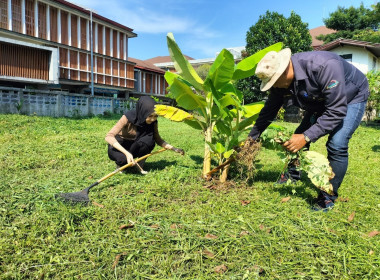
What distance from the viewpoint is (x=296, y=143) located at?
8.75 feet

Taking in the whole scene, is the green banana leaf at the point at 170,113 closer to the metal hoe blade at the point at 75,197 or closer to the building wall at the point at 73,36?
the metal hoe blade at the point at 75,197

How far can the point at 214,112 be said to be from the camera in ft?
12.4

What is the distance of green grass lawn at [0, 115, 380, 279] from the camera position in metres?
1.96

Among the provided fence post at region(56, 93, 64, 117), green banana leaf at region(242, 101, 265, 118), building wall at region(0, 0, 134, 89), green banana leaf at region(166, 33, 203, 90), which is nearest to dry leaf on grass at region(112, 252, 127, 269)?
green banana leaf at region(166, 33, 203, 90)

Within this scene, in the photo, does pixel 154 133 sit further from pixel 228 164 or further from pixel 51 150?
pixel 51 150

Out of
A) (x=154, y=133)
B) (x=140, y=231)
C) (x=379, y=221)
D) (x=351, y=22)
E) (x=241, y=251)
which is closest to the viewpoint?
(x=241, y=251)

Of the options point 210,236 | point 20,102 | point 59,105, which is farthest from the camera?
point 59,105

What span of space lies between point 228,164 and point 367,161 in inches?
137

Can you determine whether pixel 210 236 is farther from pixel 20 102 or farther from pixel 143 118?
pixel 20 102

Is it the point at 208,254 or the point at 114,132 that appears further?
the point at 114,132

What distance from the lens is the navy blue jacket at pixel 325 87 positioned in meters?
2.48

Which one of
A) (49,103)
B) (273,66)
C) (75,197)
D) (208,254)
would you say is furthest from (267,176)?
(49,103)

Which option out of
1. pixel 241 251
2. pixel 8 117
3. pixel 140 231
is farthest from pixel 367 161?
pixel 8 117

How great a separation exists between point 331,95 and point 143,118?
2425 millimetres
